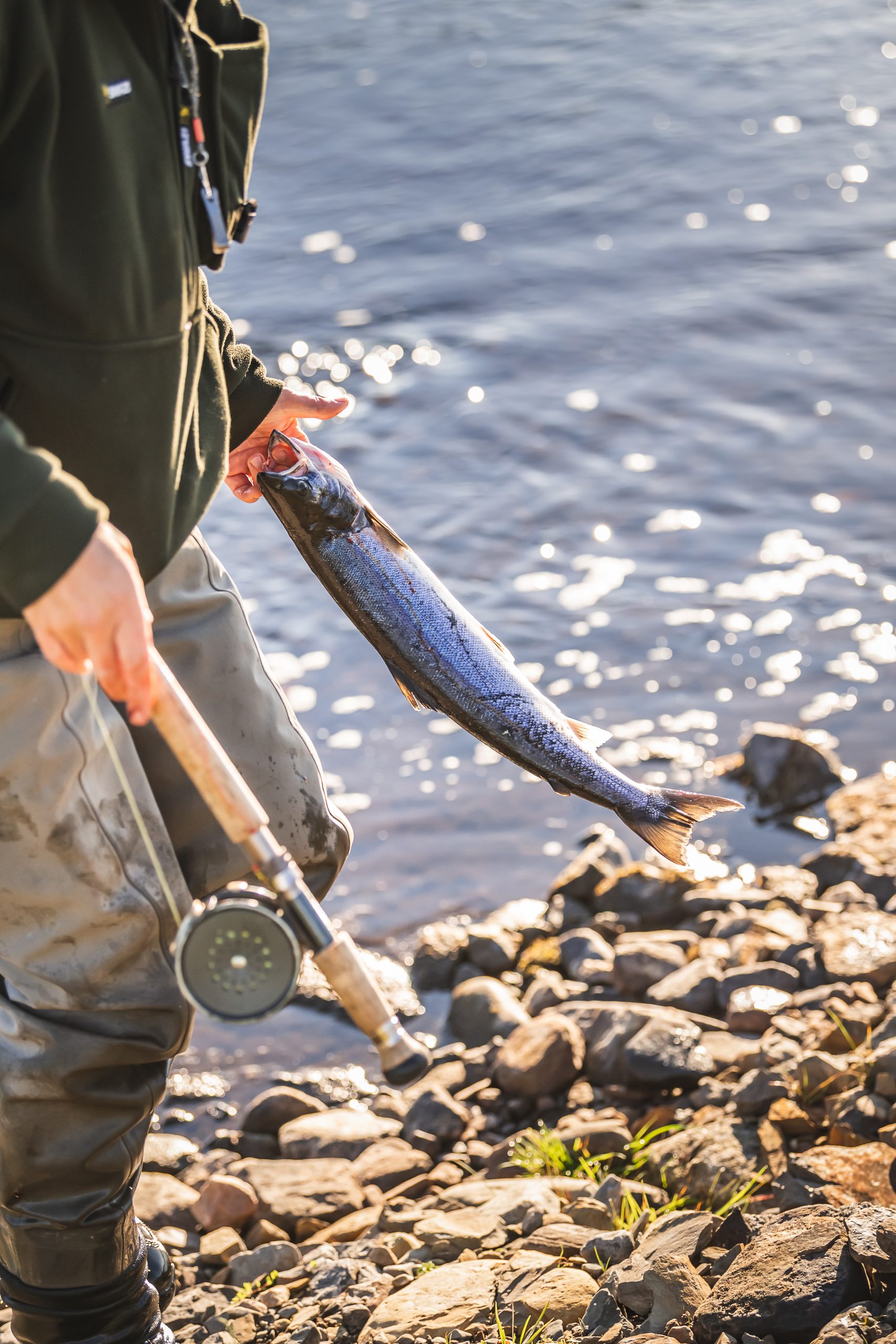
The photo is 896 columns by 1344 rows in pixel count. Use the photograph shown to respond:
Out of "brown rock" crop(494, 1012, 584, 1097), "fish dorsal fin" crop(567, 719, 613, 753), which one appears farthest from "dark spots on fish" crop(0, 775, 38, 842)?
"brown rock" crop(494, 1012, 584, 1097)

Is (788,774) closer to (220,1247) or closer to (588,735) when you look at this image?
(588,735)

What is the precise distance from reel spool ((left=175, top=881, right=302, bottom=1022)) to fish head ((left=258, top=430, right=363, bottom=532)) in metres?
1.21

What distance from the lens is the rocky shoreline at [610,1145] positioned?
116 inches

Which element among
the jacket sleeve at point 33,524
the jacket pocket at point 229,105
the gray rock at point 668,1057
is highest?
the jacket pocket at point 229,105

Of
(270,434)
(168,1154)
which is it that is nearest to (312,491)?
(270,434)

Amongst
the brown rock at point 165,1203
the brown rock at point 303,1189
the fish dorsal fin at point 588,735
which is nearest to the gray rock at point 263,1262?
the brown rock at point 303,1189

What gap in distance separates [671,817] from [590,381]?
7.34 metres

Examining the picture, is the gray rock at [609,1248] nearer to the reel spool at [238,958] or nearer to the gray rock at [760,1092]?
the gray rock at [760,1092]

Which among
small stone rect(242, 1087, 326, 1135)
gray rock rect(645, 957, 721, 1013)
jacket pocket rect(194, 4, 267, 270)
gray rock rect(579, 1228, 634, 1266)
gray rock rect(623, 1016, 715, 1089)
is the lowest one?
small stone rect(242, 1087, 326, 1135)

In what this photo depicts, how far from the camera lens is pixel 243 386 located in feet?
10.6

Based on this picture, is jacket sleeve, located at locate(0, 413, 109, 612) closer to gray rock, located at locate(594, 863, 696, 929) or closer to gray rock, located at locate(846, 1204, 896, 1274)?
gray rock, located at locate(846, 1204, 896, 1274)

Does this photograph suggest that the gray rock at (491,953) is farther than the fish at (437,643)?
Yes

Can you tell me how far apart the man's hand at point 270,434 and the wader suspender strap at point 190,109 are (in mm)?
674

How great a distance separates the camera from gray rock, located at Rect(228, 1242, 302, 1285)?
3.70m
